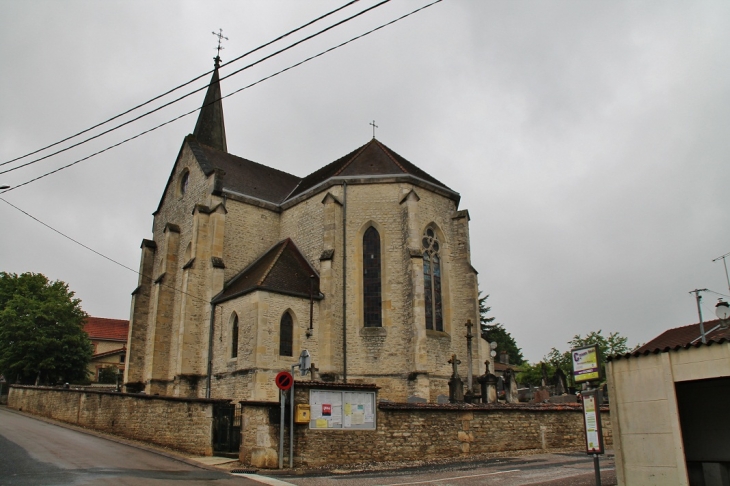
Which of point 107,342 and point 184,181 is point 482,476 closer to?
point 184,181

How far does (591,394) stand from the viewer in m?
9.60

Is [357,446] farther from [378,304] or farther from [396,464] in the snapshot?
[378,304]

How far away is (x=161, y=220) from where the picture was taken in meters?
32.2

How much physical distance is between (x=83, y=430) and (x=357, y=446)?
1200 cm

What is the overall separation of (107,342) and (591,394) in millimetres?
51713

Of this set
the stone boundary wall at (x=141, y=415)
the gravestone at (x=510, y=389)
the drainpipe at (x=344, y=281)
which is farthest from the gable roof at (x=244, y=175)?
the gravestone at (x=510, y=389)

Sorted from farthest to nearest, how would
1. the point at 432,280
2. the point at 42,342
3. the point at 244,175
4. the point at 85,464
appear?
the point at 42,342 → the point at 244,175 → the point at 432,280 → the point at 85,464

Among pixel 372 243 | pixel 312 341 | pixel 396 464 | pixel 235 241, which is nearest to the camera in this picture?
pixel 396 464

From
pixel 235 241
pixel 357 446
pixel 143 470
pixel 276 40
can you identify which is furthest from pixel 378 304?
pixel 276 40

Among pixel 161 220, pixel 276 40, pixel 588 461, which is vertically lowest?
pixel 588 461

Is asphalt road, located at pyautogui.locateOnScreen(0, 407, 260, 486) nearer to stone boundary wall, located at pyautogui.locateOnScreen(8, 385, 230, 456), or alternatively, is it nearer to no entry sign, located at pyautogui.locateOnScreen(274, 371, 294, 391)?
stone boundary wall, located at pyautogui.locateOnScreen(8, 385, 230, 456)

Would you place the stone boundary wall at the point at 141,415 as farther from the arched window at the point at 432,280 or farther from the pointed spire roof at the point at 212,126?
the pointed spire roof at the point at 212,126

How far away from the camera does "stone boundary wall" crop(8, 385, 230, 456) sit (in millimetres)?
15711

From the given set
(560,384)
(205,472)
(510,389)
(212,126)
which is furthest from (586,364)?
(212,126)
